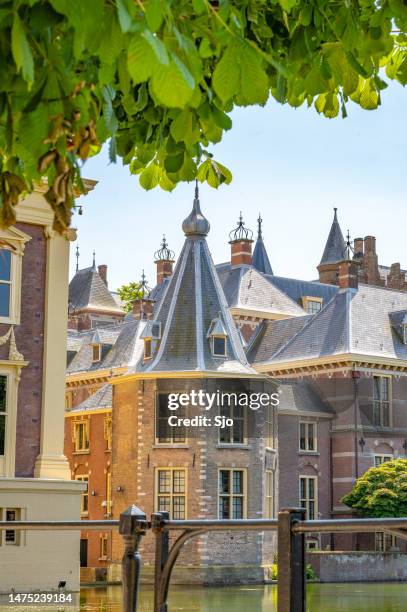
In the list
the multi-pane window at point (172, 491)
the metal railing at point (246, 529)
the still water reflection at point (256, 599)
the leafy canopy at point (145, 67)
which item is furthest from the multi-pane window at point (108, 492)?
the metal railing at point (246, 529)

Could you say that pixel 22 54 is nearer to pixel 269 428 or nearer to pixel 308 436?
pixel 269 428

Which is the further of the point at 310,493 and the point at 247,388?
the point at 310,493

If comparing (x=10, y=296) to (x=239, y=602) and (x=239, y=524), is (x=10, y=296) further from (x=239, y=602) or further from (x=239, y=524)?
(x=239, y=524)

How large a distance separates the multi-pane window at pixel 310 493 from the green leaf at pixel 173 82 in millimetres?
37572

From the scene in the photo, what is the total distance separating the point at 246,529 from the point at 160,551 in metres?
0.49

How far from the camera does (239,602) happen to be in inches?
1040

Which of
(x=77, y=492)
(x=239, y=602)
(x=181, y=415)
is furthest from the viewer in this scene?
(x=181, y=415)

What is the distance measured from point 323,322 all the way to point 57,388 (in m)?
23.8

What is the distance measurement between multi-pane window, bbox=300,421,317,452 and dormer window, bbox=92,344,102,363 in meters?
9.06

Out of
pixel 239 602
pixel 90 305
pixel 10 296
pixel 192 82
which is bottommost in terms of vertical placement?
pixel 239 602

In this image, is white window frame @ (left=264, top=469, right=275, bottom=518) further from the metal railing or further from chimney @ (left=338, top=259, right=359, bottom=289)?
the metal railing

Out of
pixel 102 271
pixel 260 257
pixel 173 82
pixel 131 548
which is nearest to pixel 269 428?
pixel 260 257

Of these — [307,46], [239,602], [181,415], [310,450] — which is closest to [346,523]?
[307,46]

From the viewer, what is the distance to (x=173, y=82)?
2.69 metres
